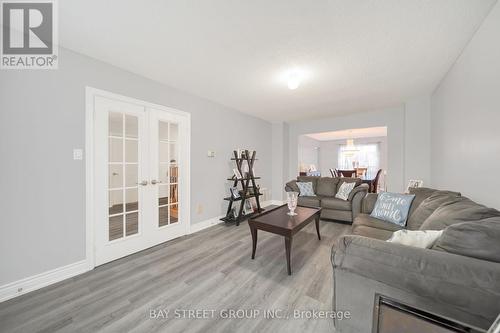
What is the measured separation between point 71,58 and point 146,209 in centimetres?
191

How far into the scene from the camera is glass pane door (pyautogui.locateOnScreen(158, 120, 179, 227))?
281cm

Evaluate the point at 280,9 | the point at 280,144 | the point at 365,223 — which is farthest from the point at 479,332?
the point at 280,144

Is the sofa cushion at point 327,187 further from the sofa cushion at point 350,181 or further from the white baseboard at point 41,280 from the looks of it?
the white baseboard at point 41,280

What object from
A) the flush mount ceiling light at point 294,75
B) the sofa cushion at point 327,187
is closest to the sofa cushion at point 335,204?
the sofa cushion at point 327,187

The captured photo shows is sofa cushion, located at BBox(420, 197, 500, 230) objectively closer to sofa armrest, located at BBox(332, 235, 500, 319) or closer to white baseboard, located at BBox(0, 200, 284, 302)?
sofa armrest, located at BBox(332, 235, 500, 319)

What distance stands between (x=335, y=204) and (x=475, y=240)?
281 centimetres

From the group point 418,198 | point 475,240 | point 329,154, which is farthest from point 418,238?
point 329,154

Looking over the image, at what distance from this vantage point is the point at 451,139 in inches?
94.9

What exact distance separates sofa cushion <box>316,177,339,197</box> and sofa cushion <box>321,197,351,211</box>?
30 cm

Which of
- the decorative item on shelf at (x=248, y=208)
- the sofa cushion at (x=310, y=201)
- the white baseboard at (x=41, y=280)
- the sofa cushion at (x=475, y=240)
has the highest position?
the sofa cushion at (x=475, y=240)

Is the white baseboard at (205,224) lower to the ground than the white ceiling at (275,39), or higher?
lower

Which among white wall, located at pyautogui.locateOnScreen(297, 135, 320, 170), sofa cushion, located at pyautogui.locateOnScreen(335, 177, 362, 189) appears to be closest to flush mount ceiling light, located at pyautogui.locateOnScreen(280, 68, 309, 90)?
sofa cushion, located at pyautogui.locateOnScreen(335, 177, 362, 189)

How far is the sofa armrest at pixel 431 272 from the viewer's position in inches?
32.1

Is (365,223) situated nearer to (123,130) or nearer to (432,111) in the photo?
(432,111)
